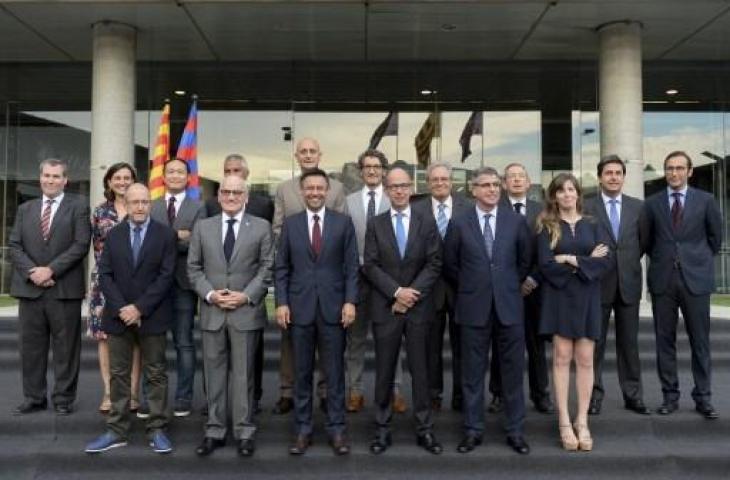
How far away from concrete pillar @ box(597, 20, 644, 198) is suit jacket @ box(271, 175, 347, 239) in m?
6.50

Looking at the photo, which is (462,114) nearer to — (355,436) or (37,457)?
(355,436)

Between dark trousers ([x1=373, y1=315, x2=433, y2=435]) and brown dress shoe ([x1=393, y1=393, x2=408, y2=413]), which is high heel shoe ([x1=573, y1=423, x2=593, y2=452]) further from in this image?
brown dress shoe ([x1=393, y1=393, x2=408, y2=413])

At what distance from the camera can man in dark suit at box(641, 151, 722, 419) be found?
5059 mm

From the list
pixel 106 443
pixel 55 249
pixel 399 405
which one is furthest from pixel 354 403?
pixel 55 249

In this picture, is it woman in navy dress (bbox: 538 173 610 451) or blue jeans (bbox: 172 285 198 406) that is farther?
blue jeans (bbox: 172 285 198 406)

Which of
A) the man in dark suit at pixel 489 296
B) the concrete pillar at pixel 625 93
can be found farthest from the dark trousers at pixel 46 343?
the concrete pillar at pixel 625 93

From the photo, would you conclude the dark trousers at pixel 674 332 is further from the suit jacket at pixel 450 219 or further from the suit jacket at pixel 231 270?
the suit jacket at pixel 231 270

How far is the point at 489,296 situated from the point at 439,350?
0.73m

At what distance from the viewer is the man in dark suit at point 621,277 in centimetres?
510

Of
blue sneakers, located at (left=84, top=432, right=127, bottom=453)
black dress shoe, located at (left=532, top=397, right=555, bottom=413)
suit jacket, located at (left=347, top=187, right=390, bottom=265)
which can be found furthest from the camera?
suit jacket, located at (left=347, top=187, right=390, bottom=265)

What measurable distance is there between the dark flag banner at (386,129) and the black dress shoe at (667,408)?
9312 millimetres

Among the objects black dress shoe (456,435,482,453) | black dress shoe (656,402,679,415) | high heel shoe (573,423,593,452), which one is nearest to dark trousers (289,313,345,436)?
black dress shoe (456,435,482,453)

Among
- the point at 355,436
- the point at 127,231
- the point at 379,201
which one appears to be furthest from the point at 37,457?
the point at 379,201

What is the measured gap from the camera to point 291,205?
5.36 m
